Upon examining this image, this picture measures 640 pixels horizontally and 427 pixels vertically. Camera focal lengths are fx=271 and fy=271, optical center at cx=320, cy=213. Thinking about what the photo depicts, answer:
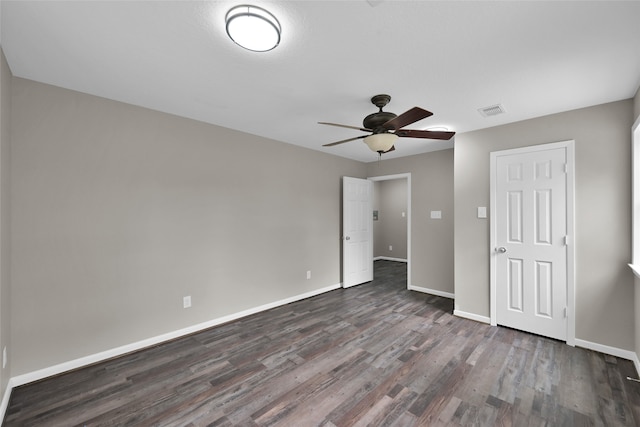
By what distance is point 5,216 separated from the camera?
202cm

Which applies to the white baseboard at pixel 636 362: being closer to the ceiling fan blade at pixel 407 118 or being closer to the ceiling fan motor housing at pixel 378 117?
the ceiling fan blade at pixel 407 118

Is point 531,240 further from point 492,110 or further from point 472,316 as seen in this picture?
point 492,110

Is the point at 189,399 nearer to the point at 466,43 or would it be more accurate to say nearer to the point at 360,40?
the point at 360,40

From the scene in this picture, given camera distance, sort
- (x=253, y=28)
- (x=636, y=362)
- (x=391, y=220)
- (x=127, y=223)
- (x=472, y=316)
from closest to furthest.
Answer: (x=253, y=28), (x=636, y=362), (x=127, y=223), (x=472, y=316), (x=391, y=220)

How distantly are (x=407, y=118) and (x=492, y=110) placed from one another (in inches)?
51.9

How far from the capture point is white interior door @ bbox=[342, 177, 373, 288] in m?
5.07

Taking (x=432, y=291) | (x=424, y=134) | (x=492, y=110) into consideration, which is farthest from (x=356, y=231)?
(x=492, y=110)

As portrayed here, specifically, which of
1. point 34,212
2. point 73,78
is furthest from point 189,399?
point 73,78

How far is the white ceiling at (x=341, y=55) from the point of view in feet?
4.98

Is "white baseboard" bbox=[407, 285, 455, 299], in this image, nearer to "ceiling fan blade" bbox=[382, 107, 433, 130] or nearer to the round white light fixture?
the round white light fixture

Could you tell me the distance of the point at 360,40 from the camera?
1764 mm

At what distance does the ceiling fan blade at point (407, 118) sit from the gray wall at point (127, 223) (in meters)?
→ 2.10

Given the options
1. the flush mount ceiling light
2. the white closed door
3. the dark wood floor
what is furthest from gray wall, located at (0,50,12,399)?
the white closed door

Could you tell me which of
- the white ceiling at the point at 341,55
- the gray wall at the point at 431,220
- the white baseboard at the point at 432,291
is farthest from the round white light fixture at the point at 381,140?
the white baseboard at the point at 432,291
